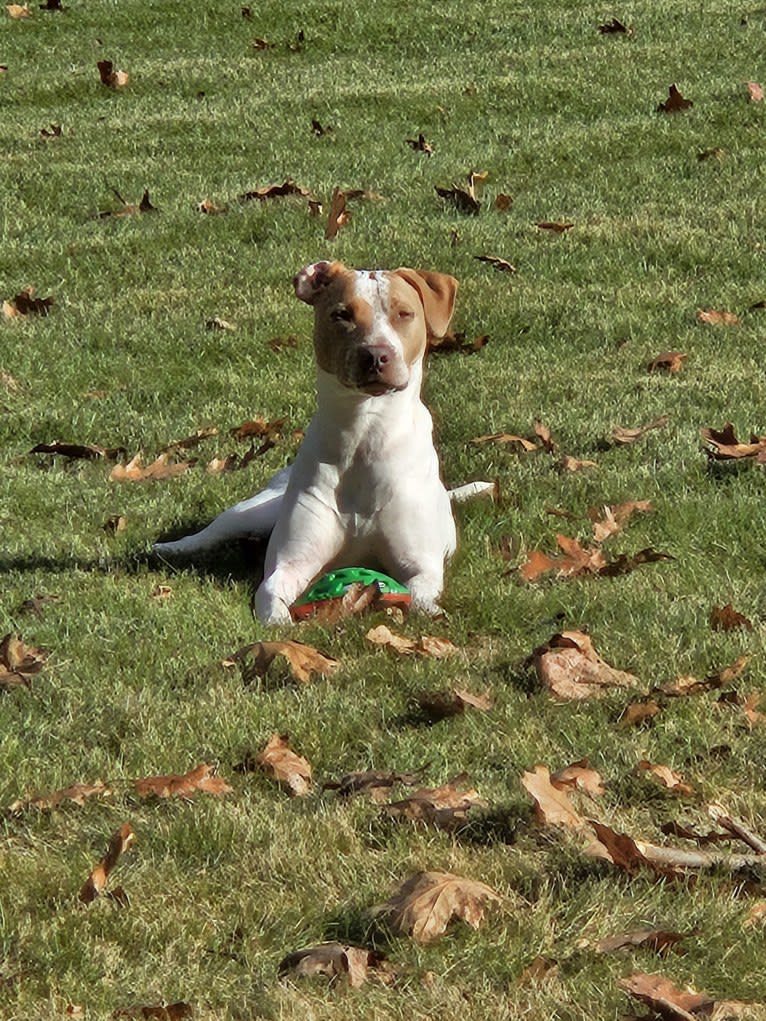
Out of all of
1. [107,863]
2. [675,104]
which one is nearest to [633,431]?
[107,863]

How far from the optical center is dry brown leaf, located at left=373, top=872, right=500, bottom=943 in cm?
354

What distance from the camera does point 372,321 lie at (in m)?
5.66

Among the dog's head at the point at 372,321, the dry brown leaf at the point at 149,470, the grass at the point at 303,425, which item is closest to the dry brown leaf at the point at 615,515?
the grass at the point at 303,425

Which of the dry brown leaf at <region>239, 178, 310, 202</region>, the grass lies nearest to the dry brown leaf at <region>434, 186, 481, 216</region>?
the grass

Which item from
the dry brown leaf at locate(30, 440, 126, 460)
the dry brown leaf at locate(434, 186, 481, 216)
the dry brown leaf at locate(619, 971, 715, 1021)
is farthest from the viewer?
the dry brown leaf at locate(434, 186, 481, 216)

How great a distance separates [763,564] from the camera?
19.5ft

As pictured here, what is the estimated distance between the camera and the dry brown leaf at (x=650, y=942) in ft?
Answer: 11.4

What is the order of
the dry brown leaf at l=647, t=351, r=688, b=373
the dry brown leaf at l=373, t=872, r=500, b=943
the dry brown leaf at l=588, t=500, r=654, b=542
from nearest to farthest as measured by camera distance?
the dry brown leaf at l=373, t=872, r=500, b=943, the dry brown leaf at l=588, t=500, r=654, b=542, the dry brown leaf at l=647, t=351, r=688, b=373

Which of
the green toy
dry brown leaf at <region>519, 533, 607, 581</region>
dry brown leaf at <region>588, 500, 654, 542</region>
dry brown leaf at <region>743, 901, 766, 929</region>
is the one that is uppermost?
dry brown leaf at <region>743, 901, 766, 929</region>

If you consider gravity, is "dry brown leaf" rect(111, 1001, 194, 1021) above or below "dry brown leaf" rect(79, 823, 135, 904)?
above

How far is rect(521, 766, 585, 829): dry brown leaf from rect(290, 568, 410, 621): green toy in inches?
61.7

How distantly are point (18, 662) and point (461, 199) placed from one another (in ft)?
23.0

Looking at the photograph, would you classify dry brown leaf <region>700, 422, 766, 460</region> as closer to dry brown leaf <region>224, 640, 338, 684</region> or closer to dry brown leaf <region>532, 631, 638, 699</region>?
dry brown leaf <region>532, 631, 638, 699</region>

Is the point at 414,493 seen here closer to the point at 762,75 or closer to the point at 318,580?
the point at 318,580
